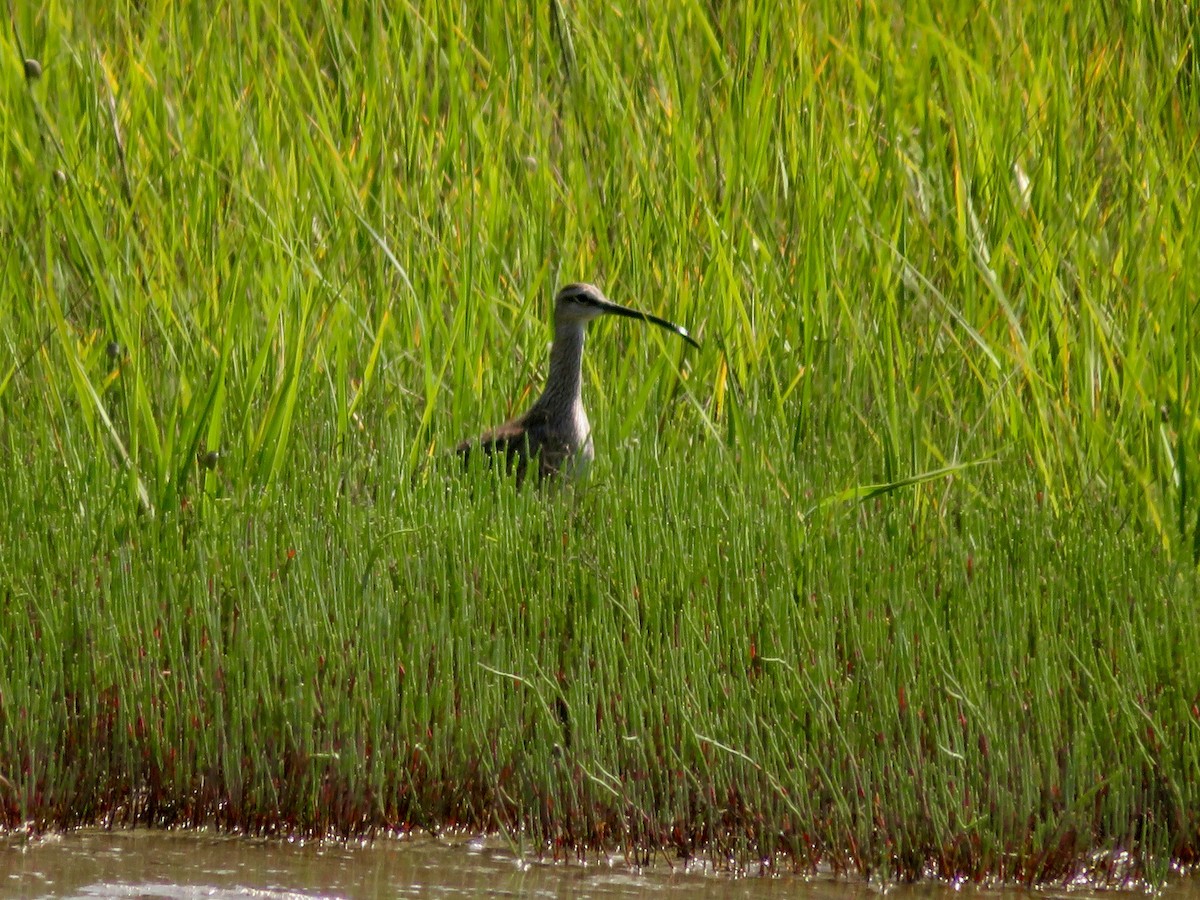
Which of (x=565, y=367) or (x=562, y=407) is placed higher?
(x=565, y=367)

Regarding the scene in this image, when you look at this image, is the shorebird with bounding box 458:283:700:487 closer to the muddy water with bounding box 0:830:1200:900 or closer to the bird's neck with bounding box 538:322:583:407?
the bird's neck with bounding box 538:322:583:407

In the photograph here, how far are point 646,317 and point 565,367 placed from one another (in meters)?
0.44

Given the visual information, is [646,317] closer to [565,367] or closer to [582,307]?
[582,307]

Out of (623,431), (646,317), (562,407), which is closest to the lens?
(623,431)

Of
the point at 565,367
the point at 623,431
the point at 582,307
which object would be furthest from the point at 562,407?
the point at 623,431

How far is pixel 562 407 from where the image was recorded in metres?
5.84

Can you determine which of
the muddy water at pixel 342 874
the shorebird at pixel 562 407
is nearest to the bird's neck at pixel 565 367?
the shorebird at pixel 562 407

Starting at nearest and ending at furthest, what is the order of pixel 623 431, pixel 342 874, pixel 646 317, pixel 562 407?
pixel 342 874 < pixel 623 431 < pixel 646 317 < pixel 562 407

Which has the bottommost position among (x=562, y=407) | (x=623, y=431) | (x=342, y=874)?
(x=342, y=874)

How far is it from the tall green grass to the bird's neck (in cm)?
12

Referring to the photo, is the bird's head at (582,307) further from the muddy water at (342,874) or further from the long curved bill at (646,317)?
the muddy water at (342,874)

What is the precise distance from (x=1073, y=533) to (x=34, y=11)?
4.39 m

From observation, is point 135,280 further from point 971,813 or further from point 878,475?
point 971,813

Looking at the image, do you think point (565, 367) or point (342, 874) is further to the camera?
point (565, 367)
